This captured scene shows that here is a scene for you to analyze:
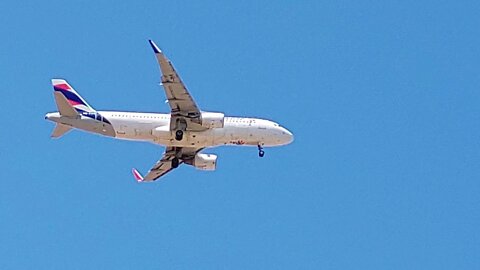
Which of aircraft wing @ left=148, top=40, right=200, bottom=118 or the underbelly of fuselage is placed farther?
the underbelly of fuselage

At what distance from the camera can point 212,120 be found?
106 metres

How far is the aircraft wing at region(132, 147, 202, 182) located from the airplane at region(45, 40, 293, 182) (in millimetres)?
7083

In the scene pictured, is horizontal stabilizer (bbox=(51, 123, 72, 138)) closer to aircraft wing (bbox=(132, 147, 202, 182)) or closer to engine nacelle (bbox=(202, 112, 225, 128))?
engine nacelle (bbox=(202, 112, 225, 128))

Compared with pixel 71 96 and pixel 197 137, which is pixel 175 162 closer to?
pixel 197 137

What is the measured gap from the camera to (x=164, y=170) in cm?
11800

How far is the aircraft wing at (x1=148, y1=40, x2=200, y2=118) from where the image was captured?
100 meters

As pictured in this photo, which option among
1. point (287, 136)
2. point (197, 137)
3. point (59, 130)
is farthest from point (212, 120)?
point (59, 130)

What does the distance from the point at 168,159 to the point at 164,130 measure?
10857mm

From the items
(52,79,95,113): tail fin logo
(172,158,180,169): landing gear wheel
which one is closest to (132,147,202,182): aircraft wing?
(172,158,180,169): landing gear wheel

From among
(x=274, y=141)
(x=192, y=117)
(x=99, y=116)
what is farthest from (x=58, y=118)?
(x=274, y=141)

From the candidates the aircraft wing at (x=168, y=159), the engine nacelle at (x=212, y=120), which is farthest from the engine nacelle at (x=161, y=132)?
the aircraft wing at (x=168, y=159)

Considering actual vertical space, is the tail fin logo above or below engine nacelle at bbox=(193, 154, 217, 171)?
above

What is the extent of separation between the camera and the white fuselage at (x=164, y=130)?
106062 mm

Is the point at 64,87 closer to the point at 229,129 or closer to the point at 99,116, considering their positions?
the point at 99,116
